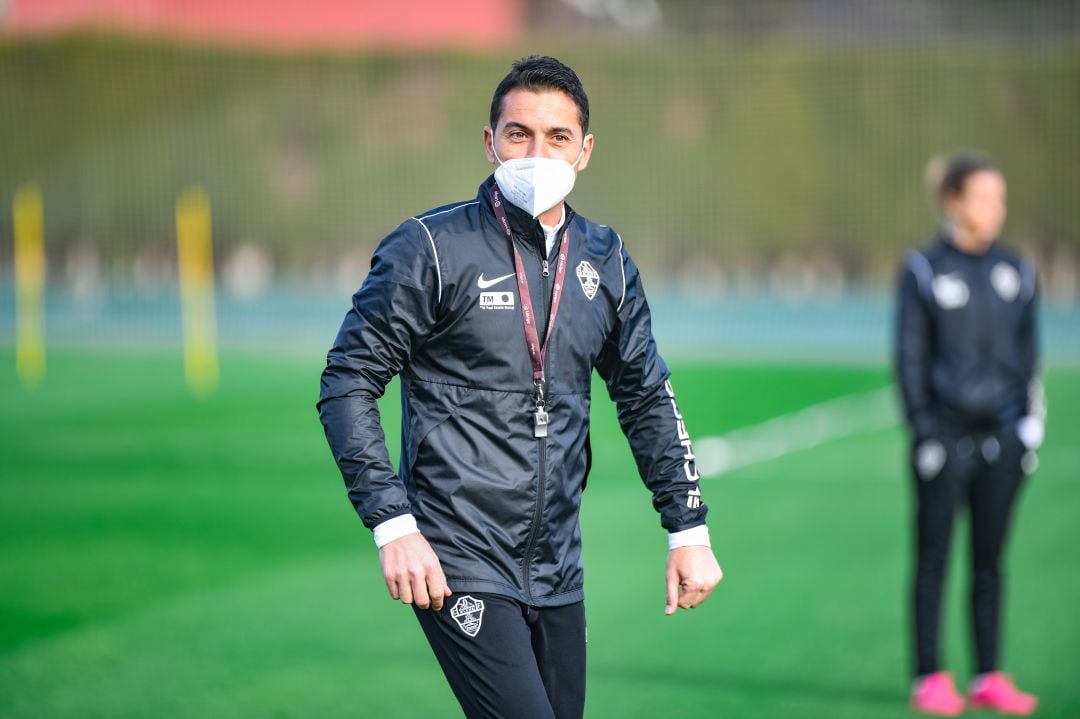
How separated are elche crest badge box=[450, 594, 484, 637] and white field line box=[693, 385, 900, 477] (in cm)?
929

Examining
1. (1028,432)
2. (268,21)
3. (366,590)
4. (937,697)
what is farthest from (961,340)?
(268,21)

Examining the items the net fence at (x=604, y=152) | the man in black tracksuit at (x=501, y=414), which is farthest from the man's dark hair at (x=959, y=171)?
the net fence at (x=604, y=152)

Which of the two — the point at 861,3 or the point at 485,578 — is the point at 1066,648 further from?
the point at 861,3

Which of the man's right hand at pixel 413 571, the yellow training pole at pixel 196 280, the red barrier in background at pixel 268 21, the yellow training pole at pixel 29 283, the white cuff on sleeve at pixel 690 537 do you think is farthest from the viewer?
the red barrier in background at pixel 268 21

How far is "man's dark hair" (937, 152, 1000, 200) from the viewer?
6.20 meters

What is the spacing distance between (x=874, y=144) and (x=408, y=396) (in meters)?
30.7

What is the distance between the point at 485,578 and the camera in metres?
3.59

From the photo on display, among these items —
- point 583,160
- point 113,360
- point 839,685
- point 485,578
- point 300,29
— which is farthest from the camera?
point 300,29

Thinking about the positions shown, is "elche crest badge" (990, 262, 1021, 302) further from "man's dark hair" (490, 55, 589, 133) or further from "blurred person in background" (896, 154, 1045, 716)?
"man's dark hair" (490, 55, 589, 133)

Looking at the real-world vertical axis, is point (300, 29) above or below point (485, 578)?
above

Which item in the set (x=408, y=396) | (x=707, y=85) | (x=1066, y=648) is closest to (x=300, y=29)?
(x=707, y=85)

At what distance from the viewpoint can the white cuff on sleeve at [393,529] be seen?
11.1 feet

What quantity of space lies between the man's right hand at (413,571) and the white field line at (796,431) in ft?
31.1

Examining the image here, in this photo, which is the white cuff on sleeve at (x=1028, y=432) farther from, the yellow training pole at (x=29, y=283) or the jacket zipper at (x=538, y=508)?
the yellow training pole at (x=29, y=283)
